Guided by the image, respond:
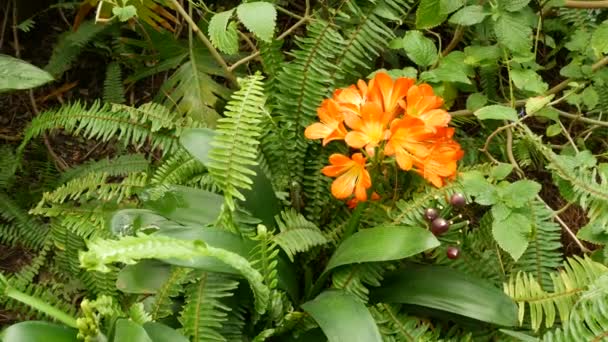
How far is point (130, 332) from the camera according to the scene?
4.18ft

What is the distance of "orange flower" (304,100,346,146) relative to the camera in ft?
5.05

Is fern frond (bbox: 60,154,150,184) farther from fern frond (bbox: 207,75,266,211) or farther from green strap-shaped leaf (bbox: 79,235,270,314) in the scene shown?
green strap-shaped leaf (bbox: 79,235,270,314)

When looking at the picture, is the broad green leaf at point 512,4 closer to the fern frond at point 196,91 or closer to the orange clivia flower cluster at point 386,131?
the orange clivia flower cluster at point 386,131

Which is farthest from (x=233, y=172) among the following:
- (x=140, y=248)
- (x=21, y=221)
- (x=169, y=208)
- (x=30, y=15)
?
(x=30, y=15)

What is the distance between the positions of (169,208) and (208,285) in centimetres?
23

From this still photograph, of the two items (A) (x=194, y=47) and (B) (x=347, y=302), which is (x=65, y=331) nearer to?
(B) (x=347, y=302)

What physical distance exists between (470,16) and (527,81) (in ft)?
0.78

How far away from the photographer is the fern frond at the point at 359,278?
4.95 ft

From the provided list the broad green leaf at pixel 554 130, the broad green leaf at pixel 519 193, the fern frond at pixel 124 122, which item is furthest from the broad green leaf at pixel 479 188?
the fern frond at pixel 124 122

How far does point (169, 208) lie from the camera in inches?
61.0

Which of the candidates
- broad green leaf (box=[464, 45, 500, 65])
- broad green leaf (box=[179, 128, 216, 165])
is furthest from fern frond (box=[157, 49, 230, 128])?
broad green leaf (box=[464, 45, 500, 65])

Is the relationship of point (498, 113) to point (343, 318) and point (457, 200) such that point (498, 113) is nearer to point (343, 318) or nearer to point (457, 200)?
point (457, 200)

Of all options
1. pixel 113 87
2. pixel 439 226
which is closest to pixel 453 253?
pixel 439 226

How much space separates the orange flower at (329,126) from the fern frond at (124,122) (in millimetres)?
458
